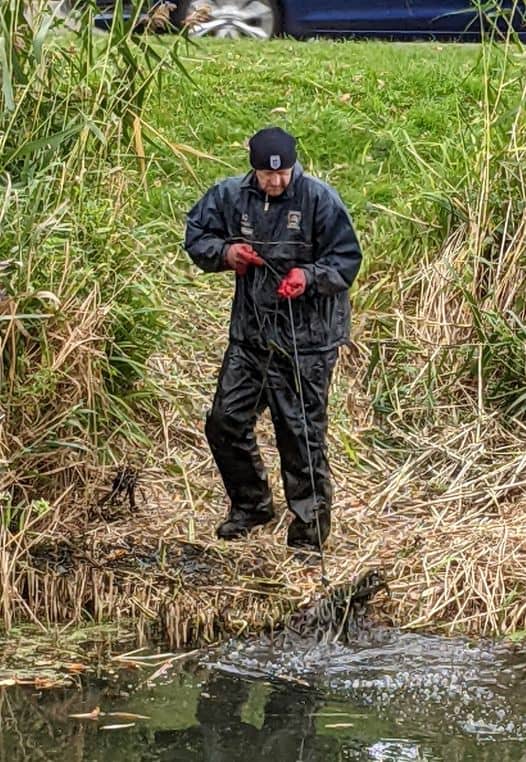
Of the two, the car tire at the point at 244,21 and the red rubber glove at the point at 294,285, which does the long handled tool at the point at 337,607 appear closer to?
the red rubber glove at the point at 294,285

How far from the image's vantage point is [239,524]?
623 centimetres

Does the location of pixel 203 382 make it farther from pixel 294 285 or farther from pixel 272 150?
pixel 272 150

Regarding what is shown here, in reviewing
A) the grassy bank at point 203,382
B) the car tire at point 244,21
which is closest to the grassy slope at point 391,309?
the grassy bank at point 203,382

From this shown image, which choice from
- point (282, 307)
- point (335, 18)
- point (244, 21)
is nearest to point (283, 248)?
point (282, 307)

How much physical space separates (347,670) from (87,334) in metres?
1.73

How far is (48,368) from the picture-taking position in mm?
5883

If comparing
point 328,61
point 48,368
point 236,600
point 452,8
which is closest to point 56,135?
point 48,368

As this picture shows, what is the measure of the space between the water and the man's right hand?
144 cm

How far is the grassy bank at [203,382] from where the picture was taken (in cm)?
581

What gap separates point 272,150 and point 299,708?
6.58 feet

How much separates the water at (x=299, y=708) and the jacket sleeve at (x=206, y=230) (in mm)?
1469

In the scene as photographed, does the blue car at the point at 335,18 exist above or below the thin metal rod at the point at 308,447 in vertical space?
above

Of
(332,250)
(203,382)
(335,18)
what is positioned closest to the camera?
(332,250)

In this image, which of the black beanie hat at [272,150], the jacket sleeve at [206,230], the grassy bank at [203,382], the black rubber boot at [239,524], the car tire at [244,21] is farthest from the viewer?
the car tire at [244,21]
